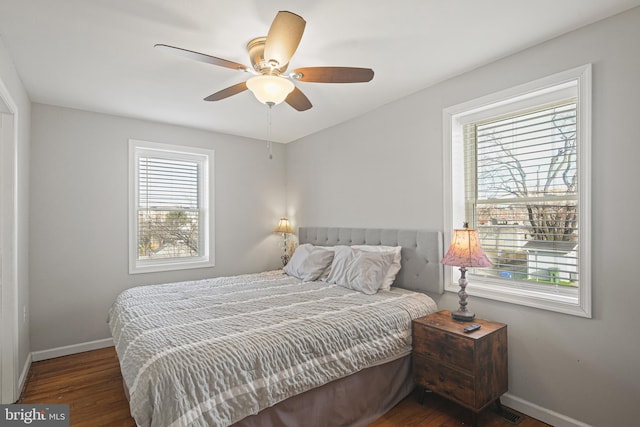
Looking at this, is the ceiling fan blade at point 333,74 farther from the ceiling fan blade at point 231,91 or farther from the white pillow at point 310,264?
the white pillow at point 310,264

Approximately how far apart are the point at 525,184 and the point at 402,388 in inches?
69.7

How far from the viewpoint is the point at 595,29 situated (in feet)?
6.60

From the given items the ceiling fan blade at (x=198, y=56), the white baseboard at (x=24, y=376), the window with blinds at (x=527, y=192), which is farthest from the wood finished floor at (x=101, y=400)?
the ceiling fan blade at (x=198, y=56)

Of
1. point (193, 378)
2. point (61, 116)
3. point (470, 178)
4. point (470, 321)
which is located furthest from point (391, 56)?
point (61, 116)

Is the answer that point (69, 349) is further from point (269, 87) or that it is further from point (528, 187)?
point (528, 187)

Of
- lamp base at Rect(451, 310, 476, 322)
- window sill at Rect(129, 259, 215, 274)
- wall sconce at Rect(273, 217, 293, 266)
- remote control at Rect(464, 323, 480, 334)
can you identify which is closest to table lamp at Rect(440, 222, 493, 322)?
lamp base at Rect(451, 310, 476, 322)

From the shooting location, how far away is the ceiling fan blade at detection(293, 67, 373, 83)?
79.3 inches

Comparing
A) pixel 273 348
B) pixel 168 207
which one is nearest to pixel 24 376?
pixel 168 207

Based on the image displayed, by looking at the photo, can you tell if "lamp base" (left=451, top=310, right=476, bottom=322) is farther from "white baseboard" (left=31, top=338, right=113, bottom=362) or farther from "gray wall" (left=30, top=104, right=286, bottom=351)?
"white baseboard" (left=31, top=338, right=113, bottom=362)

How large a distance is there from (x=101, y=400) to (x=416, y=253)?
2.79 metres

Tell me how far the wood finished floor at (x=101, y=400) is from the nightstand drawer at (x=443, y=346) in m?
0.40

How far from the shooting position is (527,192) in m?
2.44

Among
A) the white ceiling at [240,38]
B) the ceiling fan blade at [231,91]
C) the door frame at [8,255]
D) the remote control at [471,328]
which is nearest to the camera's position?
the white ceiling at [240,38]

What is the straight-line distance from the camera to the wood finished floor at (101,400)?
2.22 meters
